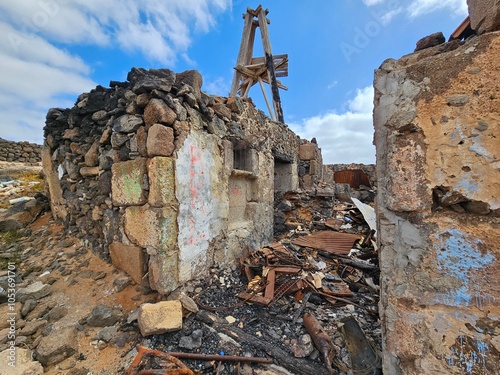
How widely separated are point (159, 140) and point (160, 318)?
5.18ft

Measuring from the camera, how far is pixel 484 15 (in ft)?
3.22

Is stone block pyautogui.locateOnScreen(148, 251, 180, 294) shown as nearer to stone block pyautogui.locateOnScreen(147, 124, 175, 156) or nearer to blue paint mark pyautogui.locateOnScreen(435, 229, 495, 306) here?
stone block pyautogui.locateOnScreen(147, 124, 175, 156)

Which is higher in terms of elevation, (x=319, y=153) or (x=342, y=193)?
(x=319, y=153)

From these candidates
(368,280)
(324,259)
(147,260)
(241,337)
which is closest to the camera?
(241,337)

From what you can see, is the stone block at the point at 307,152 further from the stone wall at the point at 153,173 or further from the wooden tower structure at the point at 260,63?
the stone wall at the point at 153,173

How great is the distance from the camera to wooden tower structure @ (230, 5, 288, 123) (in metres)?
5.98

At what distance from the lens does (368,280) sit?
111 inches

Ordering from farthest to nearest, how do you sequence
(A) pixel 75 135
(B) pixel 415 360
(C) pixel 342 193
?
1. (C) pixel 342 193
2. (A) pixel 75 135
3. (B) pixel 415 360

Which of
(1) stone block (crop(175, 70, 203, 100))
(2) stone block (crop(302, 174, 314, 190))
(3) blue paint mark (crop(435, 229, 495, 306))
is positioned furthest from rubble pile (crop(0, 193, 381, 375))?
(2) stone block (crop(302, 174, 314, 190))

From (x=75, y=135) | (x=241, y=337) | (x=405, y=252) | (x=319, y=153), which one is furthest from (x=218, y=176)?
(x=319, y=153)

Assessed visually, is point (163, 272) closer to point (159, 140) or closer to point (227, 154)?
point (159, 140)

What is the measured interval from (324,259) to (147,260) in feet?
8.12

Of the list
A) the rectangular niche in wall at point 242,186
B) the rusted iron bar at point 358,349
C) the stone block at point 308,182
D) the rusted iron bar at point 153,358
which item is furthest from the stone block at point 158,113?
the stone block at point 308,182

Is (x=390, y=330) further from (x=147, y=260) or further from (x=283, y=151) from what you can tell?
(x=283, y=151)
